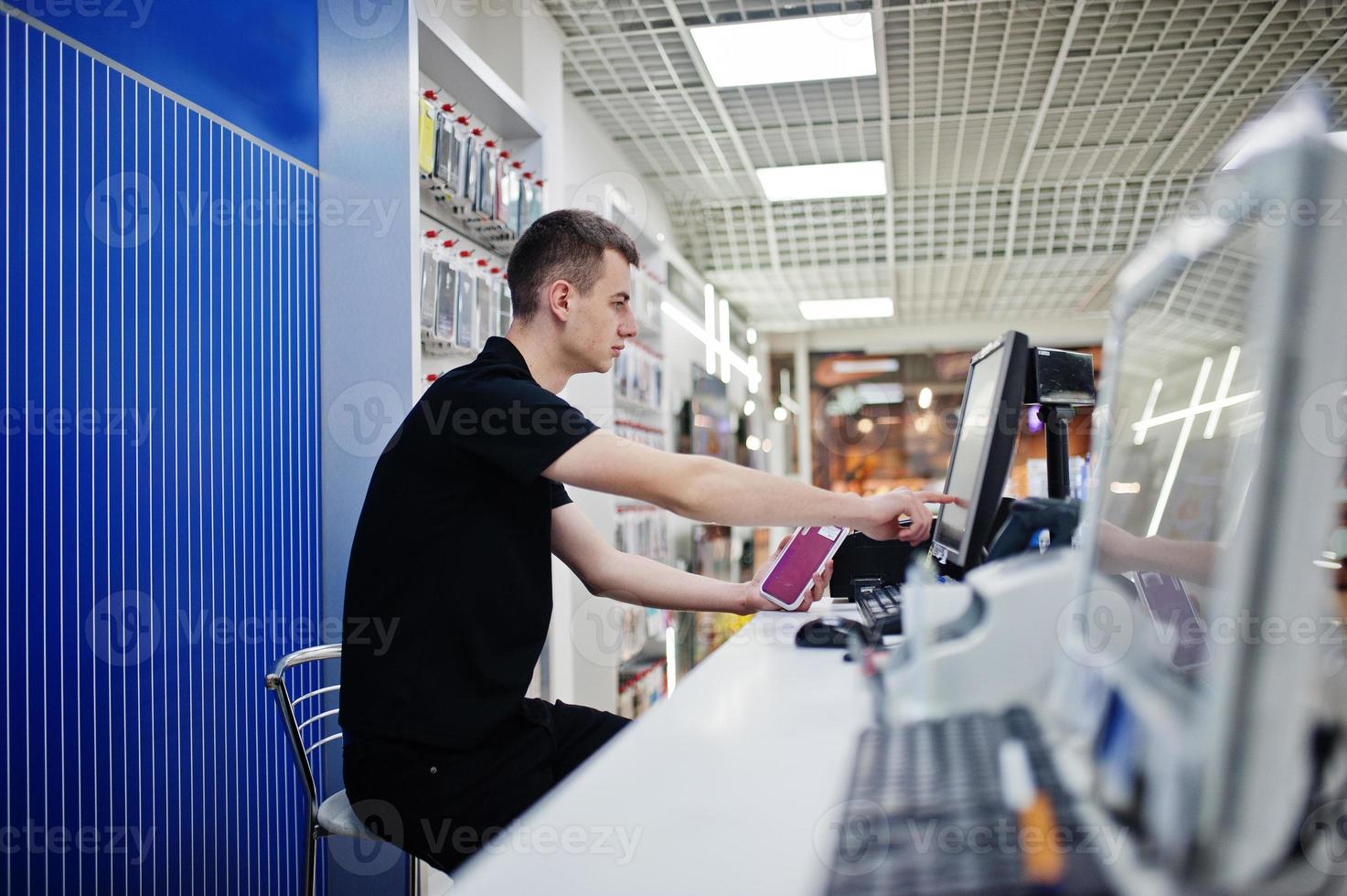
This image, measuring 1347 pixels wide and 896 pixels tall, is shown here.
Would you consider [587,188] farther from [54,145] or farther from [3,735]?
[3,735]

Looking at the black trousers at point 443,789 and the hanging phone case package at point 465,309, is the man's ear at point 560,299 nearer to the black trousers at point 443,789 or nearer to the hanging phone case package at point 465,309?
the black trousers at point 443,789

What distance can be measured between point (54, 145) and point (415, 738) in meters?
1.26

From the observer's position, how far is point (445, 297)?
2711 millimetres

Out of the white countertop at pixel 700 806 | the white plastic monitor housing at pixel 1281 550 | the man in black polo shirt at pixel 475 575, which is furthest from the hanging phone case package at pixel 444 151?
the white plastic monitor housing at pixel 1281 550

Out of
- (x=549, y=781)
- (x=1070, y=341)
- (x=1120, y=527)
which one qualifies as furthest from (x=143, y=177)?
(x=1070, y=341)

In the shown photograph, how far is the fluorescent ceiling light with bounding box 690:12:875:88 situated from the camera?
3.76 metres

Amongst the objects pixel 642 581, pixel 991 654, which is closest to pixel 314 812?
pixel 642 581

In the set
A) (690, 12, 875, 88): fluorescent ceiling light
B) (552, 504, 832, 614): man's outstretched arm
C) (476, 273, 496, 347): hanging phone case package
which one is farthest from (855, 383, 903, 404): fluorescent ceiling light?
(552, 504, 832, 614): man's outstretched arm

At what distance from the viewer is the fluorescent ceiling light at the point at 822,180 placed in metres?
5.56

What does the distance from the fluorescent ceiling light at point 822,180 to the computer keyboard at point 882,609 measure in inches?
155

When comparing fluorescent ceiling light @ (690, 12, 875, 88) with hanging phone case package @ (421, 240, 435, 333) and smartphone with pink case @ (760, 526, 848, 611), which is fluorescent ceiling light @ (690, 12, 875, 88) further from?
smartphone with pink case @ (760, 526, 848, 611)

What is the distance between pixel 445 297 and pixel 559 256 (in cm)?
96

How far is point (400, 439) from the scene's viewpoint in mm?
1575

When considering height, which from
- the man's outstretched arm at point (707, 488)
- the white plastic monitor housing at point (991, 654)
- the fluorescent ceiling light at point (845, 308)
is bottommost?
the white plastic monitor housing at point (991, 654)
